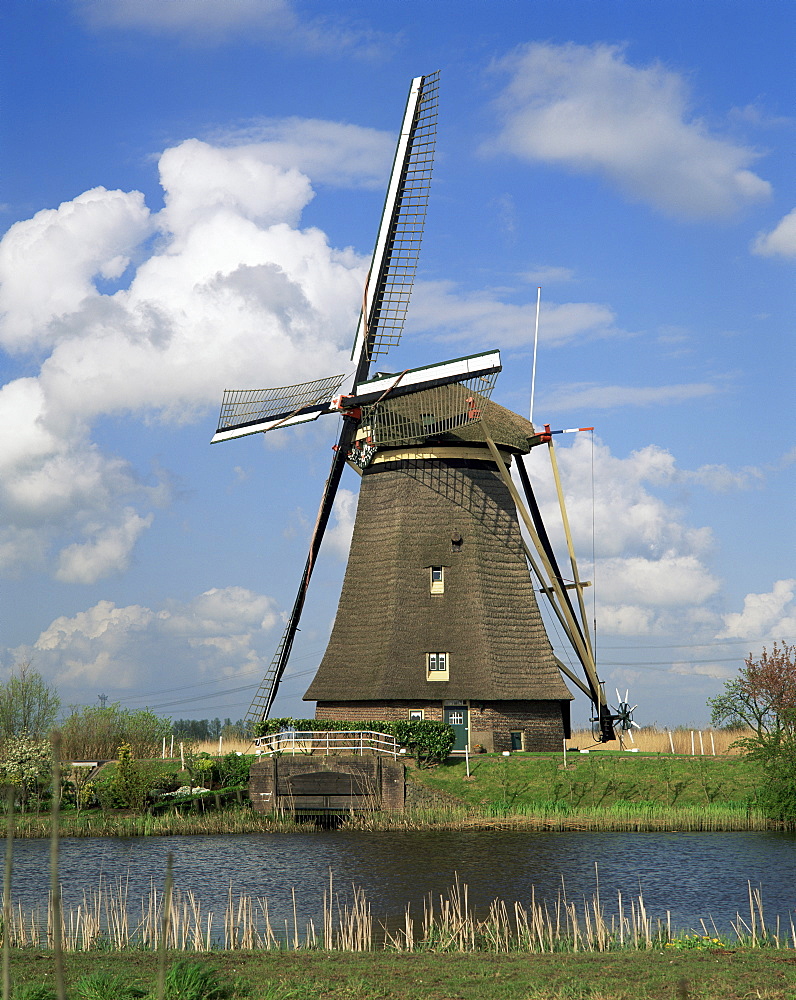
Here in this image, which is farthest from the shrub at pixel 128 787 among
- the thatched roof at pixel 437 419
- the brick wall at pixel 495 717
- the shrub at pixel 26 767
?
the thatched roof at pixel 437 419

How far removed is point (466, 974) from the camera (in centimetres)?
1128

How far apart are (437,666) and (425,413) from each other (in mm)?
7517

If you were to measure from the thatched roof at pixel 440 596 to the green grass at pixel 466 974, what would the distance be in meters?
19.3

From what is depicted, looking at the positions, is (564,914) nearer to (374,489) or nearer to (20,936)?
(20,936)

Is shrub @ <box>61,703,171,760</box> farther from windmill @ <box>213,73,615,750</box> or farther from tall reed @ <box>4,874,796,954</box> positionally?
tall reed @ <box>4,874,796,954</box>

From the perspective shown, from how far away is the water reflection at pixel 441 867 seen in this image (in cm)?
1741

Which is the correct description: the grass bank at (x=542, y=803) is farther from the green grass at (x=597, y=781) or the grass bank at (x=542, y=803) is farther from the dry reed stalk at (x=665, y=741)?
the dry reed stalk at (x=665, y=741)

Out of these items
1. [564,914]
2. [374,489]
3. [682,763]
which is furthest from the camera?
[374,489]

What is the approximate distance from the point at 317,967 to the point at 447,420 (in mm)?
21709

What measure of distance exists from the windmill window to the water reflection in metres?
6.65

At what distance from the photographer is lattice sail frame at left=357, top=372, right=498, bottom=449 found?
31859 mm

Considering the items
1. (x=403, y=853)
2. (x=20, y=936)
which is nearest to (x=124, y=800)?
(x=403, y=853)

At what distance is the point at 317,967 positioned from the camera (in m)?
11.7

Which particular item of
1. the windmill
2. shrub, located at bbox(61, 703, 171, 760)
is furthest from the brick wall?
shrub, located at bbox(61, 703, 171, 760)
